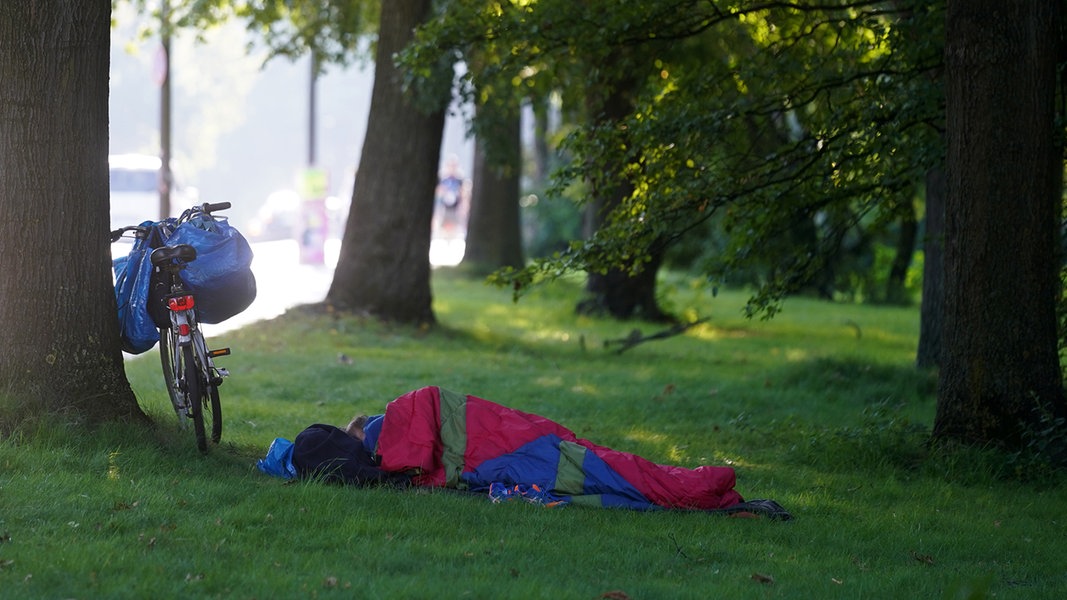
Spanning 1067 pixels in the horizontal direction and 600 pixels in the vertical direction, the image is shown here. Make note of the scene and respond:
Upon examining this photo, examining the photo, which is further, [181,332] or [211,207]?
[211,207]

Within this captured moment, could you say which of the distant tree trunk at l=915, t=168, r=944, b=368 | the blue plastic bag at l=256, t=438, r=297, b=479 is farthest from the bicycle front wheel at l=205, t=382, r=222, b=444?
the distant tree trunk at l=915, t=168, r=944, b=368

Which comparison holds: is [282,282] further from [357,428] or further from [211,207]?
[357,428]

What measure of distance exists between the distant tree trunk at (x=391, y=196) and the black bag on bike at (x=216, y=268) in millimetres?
8445

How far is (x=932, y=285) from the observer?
1282 cm

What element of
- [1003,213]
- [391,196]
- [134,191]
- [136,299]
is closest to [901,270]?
[391,196]

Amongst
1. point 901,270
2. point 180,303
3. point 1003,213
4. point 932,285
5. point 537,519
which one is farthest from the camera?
point 901,270

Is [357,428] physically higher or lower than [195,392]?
lower

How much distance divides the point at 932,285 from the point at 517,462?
22.5 feet

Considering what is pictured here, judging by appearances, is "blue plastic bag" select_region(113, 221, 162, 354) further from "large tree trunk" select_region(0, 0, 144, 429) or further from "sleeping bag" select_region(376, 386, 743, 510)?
"sleeping bag" select_region(376, 386, 743, 510)

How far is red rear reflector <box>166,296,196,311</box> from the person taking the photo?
7.46 m

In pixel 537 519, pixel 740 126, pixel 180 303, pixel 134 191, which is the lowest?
pixel 537 519

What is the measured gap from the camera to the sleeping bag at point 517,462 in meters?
7.00

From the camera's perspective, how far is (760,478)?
8328mm

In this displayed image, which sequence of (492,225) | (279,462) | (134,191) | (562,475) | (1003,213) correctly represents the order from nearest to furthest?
(562,475)
(279,462)
(1003,213)
(492,225)
(134,191)
